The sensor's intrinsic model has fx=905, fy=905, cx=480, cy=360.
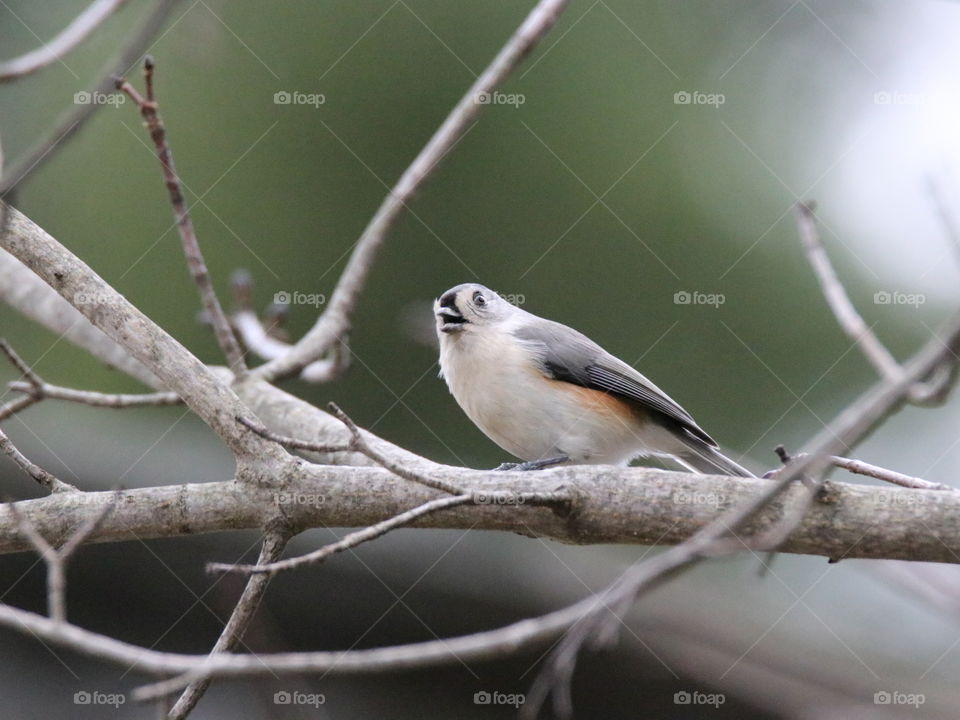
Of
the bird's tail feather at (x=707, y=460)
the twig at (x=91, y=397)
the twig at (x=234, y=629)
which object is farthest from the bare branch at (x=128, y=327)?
the bird's tail feather at (x=707, y=460)

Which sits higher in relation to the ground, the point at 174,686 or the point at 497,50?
the point at 497,50

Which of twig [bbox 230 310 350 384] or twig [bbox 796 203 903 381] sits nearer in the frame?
twig [bbox 796 203 903 381]

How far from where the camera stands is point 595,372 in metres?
4.06

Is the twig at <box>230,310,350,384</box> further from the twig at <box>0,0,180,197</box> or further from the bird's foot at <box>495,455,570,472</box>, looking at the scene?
the twig at <box>0,0,180,197</box>

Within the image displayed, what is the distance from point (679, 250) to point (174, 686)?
483cm

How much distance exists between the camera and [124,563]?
4.59m

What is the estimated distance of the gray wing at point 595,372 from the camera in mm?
3941

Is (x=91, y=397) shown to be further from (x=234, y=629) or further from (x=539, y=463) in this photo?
(x=539, y=463)

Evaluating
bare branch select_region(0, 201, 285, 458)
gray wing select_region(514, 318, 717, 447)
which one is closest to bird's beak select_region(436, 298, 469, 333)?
gray wing select_region(514, 318, 717, 447)

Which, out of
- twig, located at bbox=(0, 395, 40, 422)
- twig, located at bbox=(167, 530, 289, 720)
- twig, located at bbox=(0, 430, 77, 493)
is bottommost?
twig, located at bbox=(167, 530, 289, 720)

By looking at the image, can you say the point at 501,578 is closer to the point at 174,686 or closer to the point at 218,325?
the point at 218,325

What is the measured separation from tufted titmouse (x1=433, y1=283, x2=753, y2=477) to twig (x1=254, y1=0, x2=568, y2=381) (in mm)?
433

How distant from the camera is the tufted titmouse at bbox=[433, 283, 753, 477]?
3846 mm

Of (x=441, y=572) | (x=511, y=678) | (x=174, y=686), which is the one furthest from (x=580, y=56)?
(x=174, y=686)
